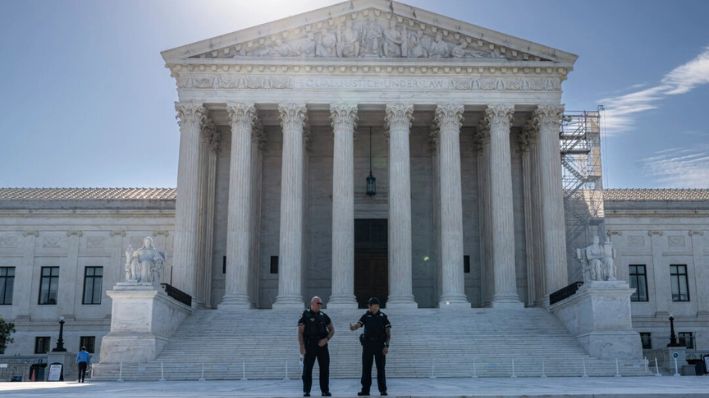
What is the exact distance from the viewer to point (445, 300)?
40.8 m

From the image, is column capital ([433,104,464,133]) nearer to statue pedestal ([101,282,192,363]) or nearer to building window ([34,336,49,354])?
statue pedestal ([101,282,192,363])

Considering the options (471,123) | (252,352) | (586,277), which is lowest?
(252,352)

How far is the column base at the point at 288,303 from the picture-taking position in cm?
4022

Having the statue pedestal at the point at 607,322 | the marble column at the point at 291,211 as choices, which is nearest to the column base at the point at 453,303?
the statue pedestal at the point at 607,322

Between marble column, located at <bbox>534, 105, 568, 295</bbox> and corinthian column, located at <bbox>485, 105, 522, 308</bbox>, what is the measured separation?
1.79 meters

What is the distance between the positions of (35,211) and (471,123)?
28825 millimetres

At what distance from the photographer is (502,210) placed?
42062 millimetres

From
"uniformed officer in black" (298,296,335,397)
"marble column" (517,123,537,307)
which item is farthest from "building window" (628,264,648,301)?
"uniformed officer in black" (298,296,335,397)

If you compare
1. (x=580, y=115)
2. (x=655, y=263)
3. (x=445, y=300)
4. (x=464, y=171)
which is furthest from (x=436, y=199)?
(x=655, y=263)

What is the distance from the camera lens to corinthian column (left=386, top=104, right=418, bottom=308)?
41.1 metres

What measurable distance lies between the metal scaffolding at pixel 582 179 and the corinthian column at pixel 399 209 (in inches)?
484

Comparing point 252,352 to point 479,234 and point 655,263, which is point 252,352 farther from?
point 655,263

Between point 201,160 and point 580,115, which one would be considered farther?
point 580,115

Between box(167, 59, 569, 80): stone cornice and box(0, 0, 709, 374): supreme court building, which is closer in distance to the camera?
box(0, 0, 709, 374): supreme court building
